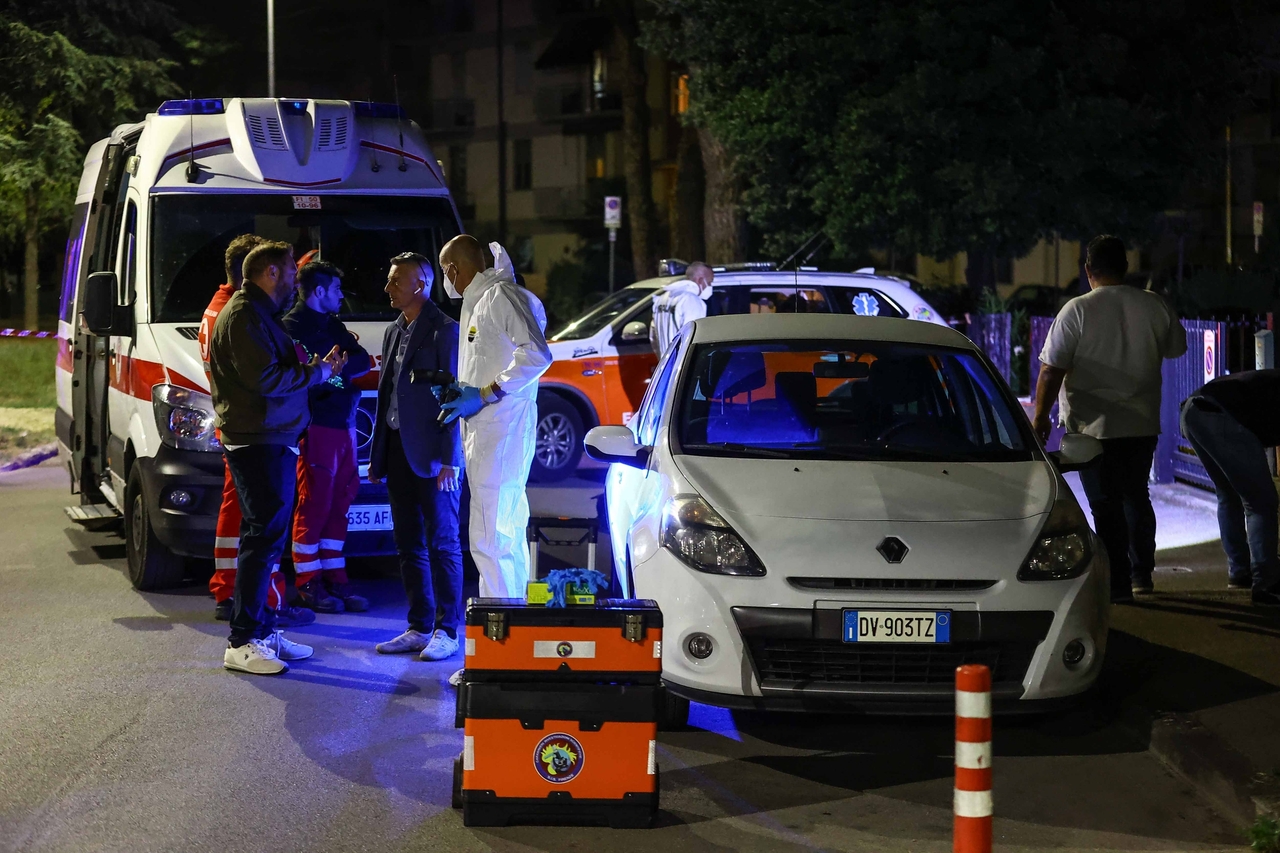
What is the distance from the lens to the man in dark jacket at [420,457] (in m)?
7.36

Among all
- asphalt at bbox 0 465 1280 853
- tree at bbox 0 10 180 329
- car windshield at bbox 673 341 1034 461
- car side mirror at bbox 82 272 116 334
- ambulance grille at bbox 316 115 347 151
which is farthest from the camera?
tree at bbox 0 10 180 329

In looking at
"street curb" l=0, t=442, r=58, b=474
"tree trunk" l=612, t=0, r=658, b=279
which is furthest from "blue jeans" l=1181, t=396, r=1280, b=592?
"tree trunk" l=612, t=0, r=658, b=279

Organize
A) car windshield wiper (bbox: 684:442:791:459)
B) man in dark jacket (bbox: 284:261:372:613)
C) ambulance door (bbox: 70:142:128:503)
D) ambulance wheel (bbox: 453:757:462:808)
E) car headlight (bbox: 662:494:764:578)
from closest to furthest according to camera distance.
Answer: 1. ambulance wheel (bbox: 453:757:462:808)
2. car headlight (bbox: 662:494:764:578)
3. car windshield wiper (bbox: 684:442:791:459)
4. man in dark jacket (bbox: 284:261:372:613)
5. ambulance door (bbox: 70:142:128:503)

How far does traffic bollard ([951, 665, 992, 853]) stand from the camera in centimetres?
390

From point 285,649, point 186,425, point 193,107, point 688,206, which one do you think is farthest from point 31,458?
point 688,206

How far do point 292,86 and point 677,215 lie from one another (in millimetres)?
44495

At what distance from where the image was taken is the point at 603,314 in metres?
14.6

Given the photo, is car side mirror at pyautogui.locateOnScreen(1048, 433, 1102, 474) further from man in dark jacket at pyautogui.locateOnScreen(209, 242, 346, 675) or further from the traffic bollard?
man in dark jacket at pyautogui.locateOnScreen(209, 242, 346, 675)

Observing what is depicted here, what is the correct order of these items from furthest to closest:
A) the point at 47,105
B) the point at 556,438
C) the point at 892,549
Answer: the point at 47,105, the point at 556,438, the point at 892,549

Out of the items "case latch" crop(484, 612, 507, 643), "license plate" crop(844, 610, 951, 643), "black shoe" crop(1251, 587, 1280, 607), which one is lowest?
"black shoe" crop(1251, 587, 1280, 607)

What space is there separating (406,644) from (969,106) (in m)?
16.9

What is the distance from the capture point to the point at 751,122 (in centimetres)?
2370

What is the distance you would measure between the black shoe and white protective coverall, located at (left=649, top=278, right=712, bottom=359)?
19.4ft

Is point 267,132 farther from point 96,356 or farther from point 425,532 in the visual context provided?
point 425,532
